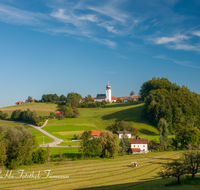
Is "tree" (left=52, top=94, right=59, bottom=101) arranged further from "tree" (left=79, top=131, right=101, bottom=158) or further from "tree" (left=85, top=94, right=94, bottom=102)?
"tree" (left=79, top=131, right=101, bottom=158)

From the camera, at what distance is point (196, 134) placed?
49.1 meters

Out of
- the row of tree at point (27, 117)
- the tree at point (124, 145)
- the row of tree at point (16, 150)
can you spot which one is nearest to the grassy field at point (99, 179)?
the row of tree at point (16, 150)

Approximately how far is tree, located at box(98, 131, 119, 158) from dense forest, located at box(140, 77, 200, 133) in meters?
36.1

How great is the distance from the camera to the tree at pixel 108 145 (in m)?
40.8

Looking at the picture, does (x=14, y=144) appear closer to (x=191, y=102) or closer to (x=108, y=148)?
(x=108, y=148)

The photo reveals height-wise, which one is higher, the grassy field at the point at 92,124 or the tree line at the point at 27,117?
the tree line at the point at 27,117

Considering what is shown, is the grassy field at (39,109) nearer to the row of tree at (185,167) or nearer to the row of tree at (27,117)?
the row of tree at (27,117)

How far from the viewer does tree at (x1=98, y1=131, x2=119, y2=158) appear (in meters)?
40.8

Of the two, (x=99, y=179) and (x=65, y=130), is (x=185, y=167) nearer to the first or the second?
(x=99, y=179)

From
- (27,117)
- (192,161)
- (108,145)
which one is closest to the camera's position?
(192,161)

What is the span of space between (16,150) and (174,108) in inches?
2464

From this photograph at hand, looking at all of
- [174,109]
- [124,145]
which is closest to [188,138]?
[124,145]

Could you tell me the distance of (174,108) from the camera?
78.2 m

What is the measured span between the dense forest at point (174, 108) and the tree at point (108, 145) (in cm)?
3606
